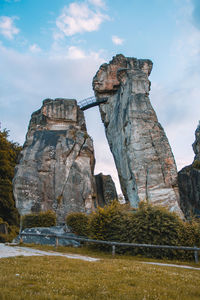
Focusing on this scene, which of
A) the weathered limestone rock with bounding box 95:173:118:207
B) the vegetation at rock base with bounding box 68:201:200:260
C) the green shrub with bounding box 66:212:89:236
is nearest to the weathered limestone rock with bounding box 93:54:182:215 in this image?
the weathered limestone rock with bounding box 95:173:118:207

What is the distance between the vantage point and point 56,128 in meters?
37.4

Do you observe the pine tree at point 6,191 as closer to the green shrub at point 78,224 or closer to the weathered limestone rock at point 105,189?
the weathered limestone rock at point 105,189

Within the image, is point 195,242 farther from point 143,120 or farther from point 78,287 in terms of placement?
point 143,120

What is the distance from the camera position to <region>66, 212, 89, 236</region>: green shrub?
64.2 feet

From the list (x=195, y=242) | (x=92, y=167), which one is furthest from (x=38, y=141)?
(x=195, y=242)

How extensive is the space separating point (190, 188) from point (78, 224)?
48.8 feet

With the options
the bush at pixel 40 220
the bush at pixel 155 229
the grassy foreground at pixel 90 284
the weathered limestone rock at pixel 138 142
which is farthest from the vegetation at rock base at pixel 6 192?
the grassy foreground at pixel 90 284

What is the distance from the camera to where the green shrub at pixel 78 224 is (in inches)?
771

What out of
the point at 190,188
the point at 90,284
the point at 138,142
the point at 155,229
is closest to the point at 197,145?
the point at 190,188

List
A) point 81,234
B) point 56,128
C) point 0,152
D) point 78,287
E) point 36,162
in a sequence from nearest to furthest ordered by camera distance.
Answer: point 78,287
point 81,234
point 36,162
point 0,152
point 56,128

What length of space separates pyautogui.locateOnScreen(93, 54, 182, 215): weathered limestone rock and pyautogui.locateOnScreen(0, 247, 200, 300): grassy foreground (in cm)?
1919

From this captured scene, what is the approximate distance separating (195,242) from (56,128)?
90.2ft

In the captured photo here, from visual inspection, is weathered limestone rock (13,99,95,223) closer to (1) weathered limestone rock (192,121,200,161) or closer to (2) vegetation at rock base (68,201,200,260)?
(1) weathered limestone rock (192,121,200,161)

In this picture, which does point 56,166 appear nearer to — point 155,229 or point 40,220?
point 40,220
